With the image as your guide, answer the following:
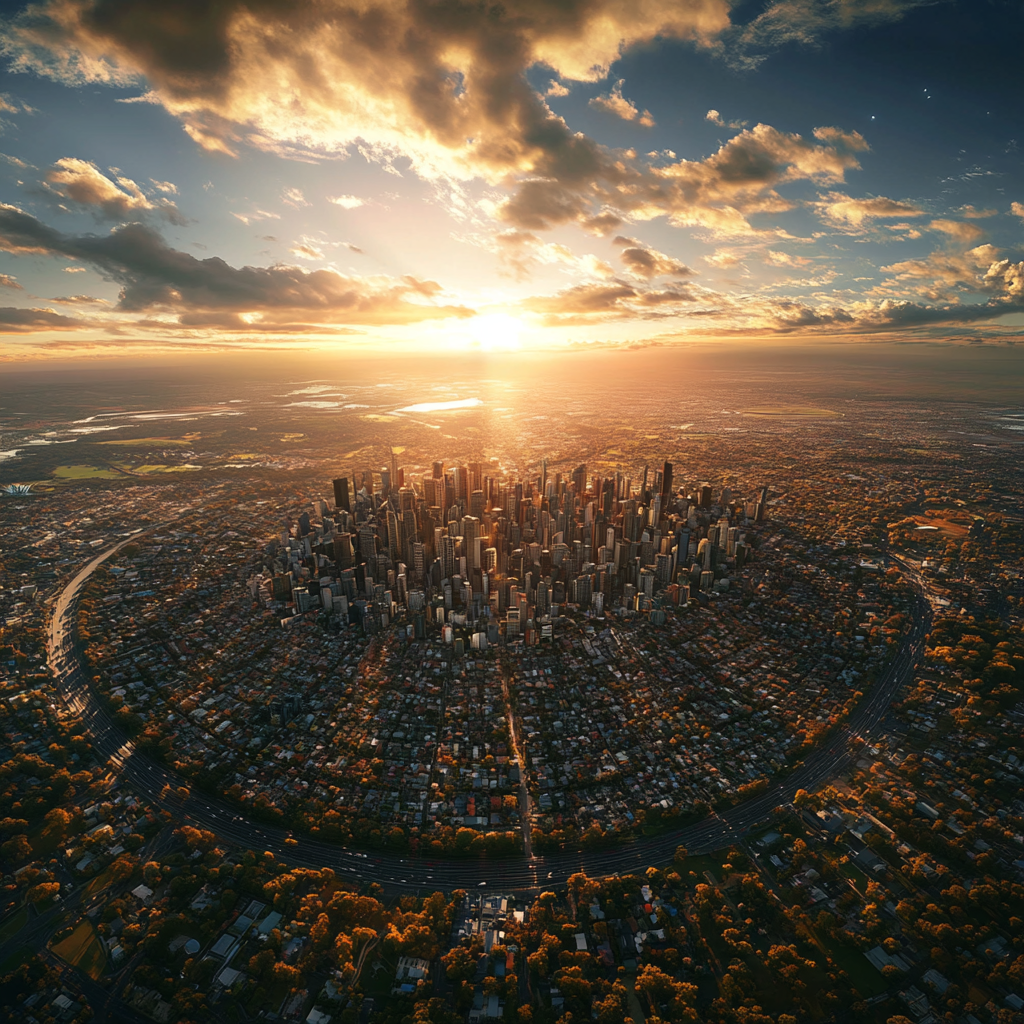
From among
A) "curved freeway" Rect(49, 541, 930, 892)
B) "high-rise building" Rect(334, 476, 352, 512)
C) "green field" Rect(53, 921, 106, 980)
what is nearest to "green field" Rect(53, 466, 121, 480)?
"high-rise building" Rect(334, 476, 352, 512)

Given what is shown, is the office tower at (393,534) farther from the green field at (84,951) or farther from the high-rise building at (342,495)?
the green field at (84,951)

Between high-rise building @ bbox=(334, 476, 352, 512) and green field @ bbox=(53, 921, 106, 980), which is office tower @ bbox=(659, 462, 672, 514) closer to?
high-rise building @ bbox=(334, 476, 352, 512)

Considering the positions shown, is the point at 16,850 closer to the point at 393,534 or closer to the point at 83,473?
the point at 393,534

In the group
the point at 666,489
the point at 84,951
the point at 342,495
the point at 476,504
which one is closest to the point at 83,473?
the point at 342,495

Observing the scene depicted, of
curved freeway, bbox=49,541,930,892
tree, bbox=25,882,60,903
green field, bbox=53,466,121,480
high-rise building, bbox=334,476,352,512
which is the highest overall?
high-rise building, bbox=334,476,352,512

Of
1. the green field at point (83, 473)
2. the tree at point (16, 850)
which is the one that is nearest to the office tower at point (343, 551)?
the tree at point (16, 850)

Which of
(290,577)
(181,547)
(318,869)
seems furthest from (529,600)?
(181,547)

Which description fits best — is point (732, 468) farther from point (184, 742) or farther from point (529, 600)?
point (184, 742)
